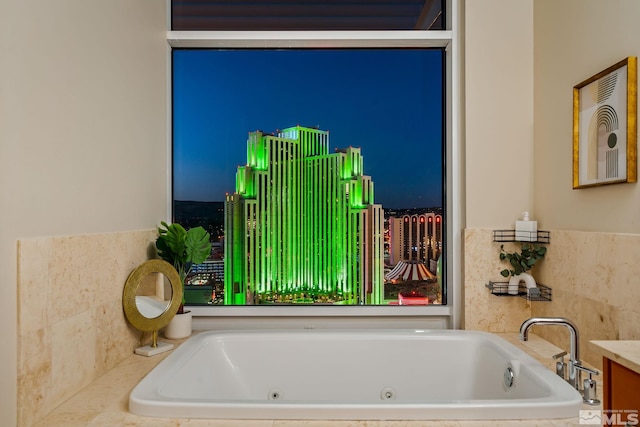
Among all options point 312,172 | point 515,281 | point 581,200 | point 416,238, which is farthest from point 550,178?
point 312,172

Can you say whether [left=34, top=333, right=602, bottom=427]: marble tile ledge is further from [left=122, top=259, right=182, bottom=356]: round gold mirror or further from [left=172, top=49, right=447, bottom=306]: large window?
[left=172, top=49, right=447, bottom=306]: large window

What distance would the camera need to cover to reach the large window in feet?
8.98

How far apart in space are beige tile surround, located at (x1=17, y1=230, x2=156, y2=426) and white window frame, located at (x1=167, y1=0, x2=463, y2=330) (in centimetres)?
69

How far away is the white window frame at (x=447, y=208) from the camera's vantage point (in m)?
2.60

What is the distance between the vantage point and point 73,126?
167cm

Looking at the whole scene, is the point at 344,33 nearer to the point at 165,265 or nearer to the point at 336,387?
the point at 165,265

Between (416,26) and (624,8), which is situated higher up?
(416,26)

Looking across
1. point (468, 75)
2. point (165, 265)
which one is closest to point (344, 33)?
point (468, 75)

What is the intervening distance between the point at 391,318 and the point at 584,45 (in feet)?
5.36

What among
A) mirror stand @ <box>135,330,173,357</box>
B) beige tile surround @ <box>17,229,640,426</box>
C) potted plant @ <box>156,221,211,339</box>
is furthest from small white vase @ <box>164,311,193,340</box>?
beige tile surround @ <box>17,229,640,426</box>

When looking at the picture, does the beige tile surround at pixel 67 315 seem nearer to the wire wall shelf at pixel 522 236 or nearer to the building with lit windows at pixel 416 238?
the building with lit windows at pixel 416 238

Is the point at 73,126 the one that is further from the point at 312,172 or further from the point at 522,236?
the point at 522,236

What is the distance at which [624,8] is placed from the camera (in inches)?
68.2

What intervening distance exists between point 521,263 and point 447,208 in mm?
498
